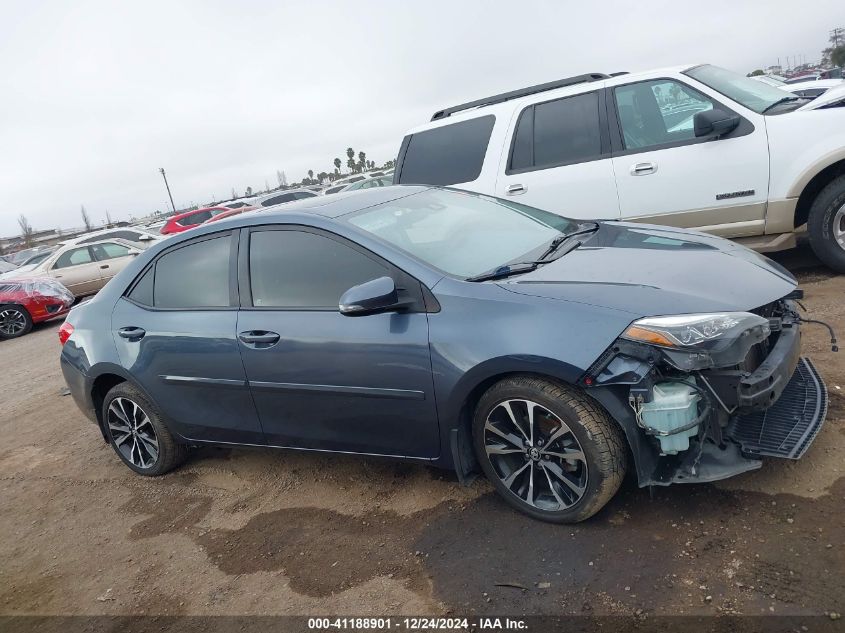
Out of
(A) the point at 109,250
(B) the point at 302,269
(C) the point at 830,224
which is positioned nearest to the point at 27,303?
(A) the point at 109,250

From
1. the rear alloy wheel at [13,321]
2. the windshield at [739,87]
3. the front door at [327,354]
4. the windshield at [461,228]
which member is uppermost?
the windshield at [739,87]

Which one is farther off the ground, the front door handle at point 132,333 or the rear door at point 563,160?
the rear door at point 563,160

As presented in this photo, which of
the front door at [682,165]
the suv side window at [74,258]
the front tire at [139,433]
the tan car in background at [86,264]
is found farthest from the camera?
the suv side window at [74,258]

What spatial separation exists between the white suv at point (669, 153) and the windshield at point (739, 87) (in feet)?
0.06

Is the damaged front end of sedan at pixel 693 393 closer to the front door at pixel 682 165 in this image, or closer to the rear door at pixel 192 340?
the rear door at pixel 192 340

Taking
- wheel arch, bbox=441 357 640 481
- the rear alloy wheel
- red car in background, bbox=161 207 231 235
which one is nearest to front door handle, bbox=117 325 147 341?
wheel arch, bbox=441 357 640 481

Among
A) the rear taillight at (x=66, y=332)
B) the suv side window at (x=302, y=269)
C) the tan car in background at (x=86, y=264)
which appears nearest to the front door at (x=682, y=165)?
the suv side window at (x=302, y=269)

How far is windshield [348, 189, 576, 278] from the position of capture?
10.9 ft

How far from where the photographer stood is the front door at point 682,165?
17.8 feet

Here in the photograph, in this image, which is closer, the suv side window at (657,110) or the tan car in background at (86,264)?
the suv side window at (657,110)

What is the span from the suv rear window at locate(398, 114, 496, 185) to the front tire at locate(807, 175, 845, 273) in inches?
118

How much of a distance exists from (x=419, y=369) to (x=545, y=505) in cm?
85

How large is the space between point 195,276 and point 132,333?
62 cm

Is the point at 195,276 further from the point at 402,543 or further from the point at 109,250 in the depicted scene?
the point at 109,250
